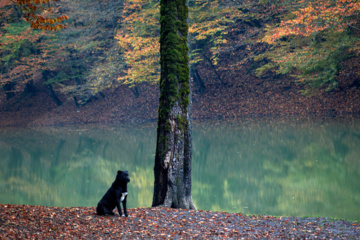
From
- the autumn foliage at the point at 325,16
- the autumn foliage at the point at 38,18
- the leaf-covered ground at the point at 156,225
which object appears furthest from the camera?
the autumn foliage at the point at 325,16

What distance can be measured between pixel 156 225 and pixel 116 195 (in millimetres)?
885

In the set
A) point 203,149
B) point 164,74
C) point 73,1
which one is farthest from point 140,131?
point 164,74

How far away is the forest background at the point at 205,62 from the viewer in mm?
20922

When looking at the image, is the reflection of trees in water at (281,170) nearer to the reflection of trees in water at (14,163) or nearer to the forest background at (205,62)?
the forest background at (205,62)

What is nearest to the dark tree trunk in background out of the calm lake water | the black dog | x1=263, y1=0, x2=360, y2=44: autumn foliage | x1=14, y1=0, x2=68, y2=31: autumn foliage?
the black dog

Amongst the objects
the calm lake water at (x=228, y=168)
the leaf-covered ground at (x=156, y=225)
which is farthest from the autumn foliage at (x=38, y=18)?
the calm lake water at (x=228, y=168)

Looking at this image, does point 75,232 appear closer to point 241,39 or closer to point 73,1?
point 241,39

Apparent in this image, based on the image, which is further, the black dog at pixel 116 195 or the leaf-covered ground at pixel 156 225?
the black dog at pixel 116 195

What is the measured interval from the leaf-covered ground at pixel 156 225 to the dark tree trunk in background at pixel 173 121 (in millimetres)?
709

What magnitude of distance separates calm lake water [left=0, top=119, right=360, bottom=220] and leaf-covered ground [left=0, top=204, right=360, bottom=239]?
201 cm

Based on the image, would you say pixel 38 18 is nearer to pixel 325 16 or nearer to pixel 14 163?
pixel 14 163

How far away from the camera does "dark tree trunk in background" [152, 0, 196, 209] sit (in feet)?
27.5

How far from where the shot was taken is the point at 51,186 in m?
13.5

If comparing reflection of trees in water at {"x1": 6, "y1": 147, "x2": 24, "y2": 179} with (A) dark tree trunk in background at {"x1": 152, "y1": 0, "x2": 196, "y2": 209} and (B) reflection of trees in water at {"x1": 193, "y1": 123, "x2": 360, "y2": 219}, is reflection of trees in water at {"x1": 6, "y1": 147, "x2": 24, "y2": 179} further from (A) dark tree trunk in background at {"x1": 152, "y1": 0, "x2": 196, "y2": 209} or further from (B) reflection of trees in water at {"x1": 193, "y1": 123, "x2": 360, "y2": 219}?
(A) dark tree trunk in background at {"x1": 152, "y1": 0, "x2": 196, "y2": 209}
